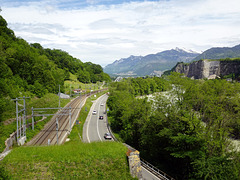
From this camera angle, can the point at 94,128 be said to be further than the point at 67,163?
Yes

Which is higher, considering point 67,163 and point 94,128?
point 67,163

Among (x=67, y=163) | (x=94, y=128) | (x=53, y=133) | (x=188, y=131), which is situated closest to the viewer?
(x=67, y=163)

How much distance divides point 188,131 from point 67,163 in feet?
47.5

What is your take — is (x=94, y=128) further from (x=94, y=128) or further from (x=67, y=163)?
(x=67, y=163)

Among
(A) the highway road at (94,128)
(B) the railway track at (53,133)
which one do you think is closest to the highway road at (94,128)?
(A) the highway road at (94,128)

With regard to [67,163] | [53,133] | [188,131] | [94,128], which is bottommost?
[94,128]

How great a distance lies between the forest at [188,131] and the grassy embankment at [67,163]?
809cm

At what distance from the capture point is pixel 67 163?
1791cm

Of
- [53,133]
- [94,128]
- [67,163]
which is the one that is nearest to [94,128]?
[94,128]

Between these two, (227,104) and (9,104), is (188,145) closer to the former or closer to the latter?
(227,104)

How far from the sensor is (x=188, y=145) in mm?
23594

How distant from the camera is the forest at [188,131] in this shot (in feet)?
67.5

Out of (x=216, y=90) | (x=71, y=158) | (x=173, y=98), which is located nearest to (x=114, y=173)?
(x=71, y=158)

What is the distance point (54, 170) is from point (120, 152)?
21.0ft
